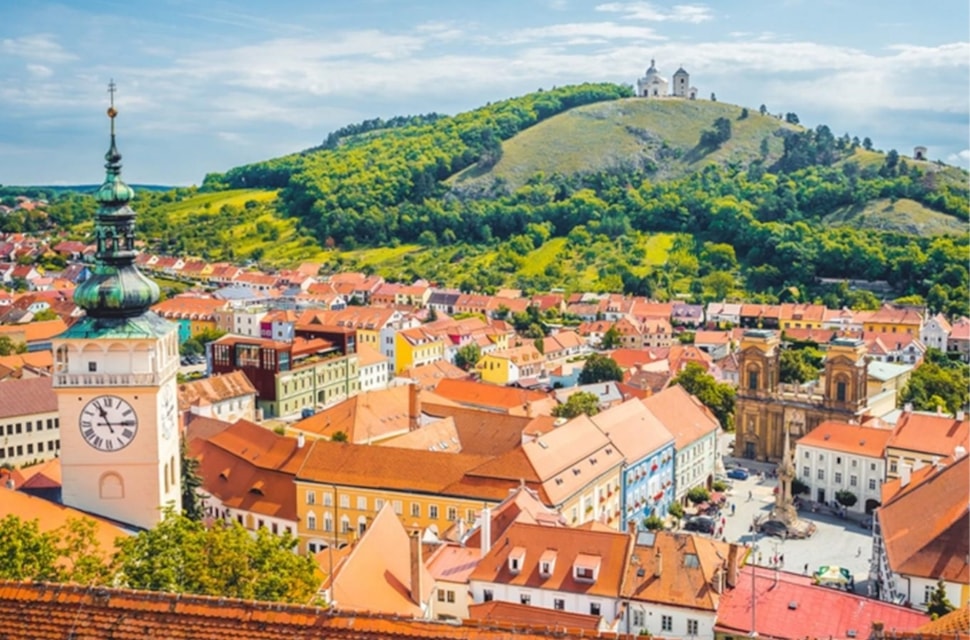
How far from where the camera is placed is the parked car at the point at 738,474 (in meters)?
64.6

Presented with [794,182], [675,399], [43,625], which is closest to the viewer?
[43,625]

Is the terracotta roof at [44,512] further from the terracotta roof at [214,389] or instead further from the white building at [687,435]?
the white building at [687,435]

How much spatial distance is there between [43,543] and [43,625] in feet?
37.7

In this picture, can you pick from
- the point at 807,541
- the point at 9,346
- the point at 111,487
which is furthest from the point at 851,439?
the point at 9,346

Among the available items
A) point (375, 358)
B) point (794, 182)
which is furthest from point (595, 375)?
point (794, 182)

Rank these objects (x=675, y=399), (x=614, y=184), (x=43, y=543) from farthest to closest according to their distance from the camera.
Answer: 1. (x=614, y=184)
2. (x=675, y=399)
3. (x=43, y=543)

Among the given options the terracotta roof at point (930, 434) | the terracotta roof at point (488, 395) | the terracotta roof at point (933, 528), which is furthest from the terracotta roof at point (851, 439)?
the terracotta roof at point (488, 395)

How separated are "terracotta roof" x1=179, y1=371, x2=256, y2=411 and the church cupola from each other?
34.5 m

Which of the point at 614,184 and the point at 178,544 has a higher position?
the point at 614,184

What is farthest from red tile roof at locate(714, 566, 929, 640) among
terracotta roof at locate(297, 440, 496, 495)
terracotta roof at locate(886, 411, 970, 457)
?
terracotta roof at locate(886, 411, 970, 457)

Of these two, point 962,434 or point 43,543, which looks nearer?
point 43,543

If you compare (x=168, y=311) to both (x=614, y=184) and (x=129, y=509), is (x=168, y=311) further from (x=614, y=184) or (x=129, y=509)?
(x=614, y=184)

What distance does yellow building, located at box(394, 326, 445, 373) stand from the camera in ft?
314

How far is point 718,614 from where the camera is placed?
32.7m
